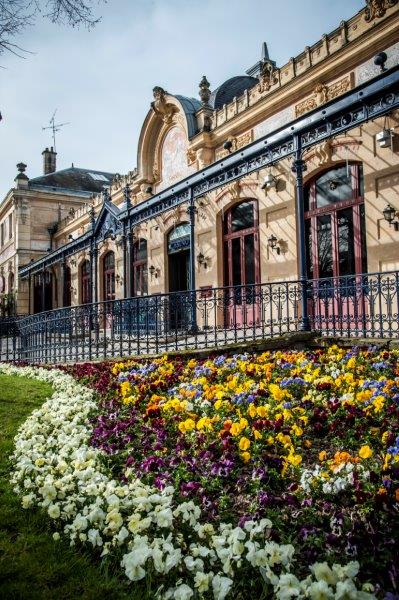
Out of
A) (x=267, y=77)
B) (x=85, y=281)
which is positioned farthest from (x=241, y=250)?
(x=85, y=281)

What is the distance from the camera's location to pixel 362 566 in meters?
2.05

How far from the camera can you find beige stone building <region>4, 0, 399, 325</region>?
30.3ft

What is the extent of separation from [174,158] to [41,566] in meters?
15.3

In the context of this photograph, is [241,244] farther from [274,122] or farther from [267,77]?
[267,77]

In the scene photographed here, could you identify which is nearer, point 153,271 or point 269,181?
point 269,181

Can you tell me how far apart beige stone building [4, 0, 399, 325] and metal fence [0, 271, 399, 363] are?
0.92 m

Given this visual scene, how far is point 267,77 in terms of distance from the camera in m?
11.8

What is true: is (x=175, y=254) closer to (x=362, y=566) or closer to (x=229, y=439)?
(x=229, y=439)

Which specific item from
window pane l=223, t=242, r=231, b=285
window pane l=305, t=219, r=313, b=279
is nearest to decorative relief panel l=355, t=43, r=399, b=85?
window pane l=305, t=219, r=313, b=279

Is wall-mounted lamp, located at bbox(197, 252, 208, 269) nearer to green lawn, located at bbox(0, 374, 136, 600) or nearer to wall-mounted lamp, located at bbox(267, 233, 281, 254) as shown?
wall-mounted lamp, located at bbox(267, 233, 281, 254)

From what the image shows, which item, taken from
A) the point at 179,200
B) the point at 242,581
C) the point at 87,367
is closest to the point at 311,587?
the point at 242,581

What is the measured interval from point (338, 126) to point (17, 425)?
24.3 ft

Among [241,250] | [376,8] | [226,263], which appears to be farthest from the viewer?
[226,263]

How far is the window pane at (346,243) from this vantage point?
33.1 ft
